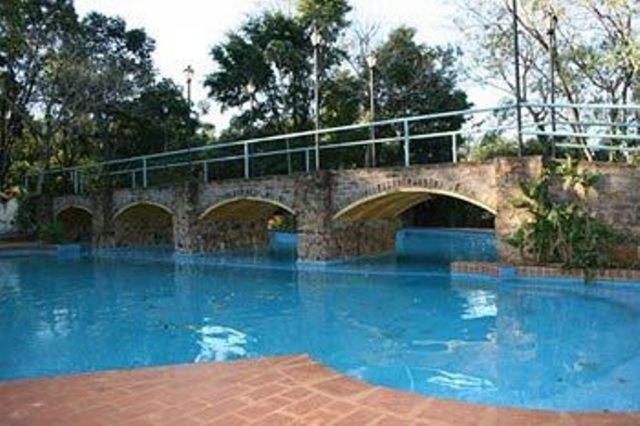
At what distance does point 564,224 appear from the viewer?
1016 centimetres

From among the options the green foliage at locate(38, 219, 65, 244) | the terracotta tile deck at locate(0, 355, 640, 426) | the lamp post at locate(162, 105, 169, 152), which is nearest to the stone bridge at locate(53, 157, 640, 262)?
the green foliage at locate(38, 219, 65, 244)

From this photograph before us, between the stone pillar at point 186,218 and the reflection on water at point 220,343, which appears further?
the stone pillar at point 186,218

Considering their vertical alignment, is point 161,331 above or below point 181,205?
below

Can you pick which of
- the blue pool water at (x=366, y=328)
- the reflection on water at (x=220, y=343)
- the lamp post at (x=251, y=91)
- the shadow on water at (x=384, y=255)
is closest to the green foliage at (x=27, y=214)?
the shadow on water at (x=384, y=255)

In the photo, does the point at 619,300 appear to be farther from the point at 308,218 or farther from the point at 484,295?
the point at 308,218

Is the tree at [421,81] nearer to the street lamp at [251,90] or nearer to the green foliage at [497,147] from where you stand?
the green foliage at [497,147]

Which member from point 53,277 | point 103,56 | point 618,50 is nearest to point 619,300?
point 618,50

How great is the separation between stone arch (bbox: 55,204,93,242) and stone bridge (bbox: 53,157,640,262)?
144 mm

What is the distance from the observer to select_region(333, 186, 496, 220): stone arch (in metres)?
11.6

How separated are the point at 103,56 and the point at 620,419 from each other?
22.2 m

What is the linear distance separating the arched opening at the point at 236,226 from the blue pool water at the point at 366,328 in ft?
10.6

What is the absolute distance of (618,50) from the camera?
47.2ft

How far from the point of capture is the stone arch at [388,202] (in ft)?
38.2

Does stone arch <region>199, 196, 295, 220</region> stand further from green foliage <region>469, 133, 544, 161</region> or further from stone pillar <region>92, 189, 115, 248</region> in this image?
green foliage <region>469, 133, 544, 161</region>
